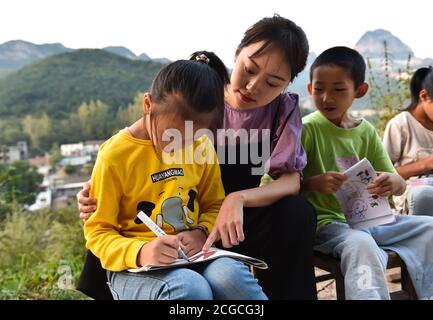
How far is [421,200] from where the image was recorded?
6.32 ft

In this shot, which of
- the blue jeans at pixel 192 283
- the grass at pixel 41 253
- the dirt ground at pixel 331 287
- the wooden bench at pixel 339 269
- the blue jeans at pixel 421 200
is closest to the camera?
the blue jeans at pixel 192 283

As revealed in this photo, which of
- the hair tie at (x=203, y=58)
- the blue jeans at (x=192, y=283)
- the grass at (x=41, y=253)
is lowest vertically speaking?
the grass at (x=41, y=253)

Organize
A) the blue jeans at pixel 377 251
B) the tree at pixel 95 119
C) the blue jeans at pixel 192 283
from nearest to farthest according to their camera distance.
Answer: the blue jeans at pixel 192 283 < the blue jeans at pixel 377 251 < the tree at pixel 95 119

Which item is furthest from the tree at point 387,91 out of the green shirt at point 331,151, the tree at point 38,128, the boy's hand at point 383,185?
the tree at point 38,128

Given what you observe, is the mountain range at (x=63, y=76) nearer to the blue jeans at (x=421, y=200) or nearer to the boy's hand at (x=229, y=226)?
the blue jeans at (x=421, y=200)

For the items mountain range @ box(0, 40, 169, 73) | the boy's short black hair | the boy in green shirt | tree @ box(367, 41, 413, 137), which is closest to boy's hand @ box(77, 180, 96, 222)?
the boy in green shirt

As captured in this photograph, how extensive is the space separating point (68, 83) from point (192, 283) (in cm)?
357

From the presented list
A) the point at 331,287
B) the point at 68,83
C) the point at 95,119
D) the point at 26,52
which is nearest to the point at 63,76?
the point at 68,83

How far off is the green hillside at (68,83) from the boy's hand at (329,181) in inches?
93.0

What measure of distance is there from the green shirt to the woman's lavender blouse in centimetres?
15

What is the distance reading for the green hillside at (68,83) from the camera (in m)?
4.03

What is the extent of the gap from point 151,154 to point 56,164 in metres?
2.56

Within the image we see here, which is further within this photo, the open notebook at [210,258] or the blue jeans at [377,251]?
the blue jeans at [377,251]

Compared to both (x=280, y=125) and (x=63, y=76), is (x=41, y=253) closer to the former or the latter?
(x=63, y=76)
